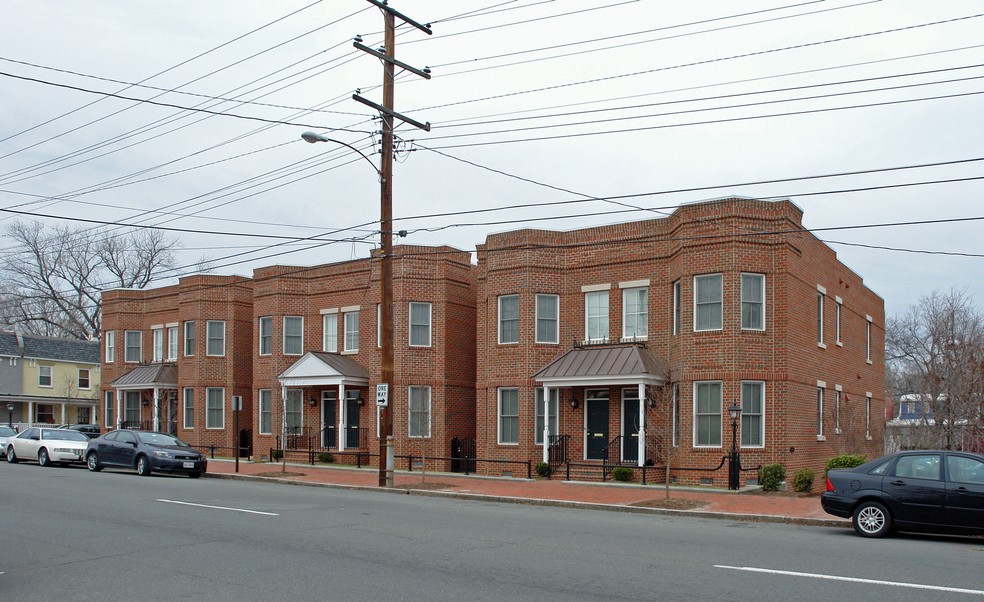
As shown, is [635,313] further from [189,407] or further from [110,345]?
[110,345]

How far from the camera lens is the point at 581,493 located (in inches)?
835

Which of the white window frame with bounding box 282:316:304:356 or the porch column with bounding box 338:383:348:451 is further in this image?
the white window frame with bounding box 282:316:304:356

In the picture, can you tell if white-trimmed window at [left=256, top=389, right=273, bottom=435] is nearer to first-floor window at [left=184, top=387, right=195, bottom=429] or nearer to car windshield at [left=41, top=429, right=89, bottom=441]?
first-floor window at [left=184, top=387, right=195, bottom=429]

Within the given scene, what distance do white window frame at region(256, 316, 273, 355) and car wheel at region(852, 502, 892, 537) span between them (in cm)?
2557

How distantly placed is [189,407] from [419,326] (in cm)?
1416

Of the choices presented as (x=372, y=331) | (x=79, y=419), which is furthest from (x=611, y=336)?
(x=79, y=419)

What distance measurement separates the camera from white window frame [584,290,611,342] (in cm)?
2684

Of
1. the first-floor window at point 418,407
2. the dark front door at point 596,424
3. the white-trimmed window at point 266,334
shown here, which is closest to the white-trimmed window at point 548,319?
the dark front door at point 596,424

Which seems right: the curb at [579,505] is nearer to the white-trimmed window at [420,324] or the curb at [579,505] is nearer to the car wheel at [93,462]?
the car wheel at [93,462]

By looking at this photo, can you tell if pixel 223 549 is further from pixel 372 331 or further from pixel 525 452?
pixel 372 331

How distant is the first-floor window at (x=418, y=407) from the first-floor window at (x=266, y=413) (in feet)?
25.1

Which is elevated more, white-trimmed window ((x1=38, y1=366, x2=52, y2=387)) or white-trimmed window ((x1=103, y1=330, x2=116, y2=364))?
white-trimmed window ((x1=103, y1=330, x2=116, y2=364))

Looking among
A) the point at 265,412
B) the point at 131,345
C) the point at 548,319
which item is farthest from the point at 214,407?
the point at 548,319

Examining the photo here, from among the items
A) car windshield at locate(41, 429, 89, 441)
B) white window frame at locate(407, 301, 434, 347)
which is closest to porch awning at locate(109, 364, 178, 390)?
car windshield at locate(41, 429, 89, 441)
